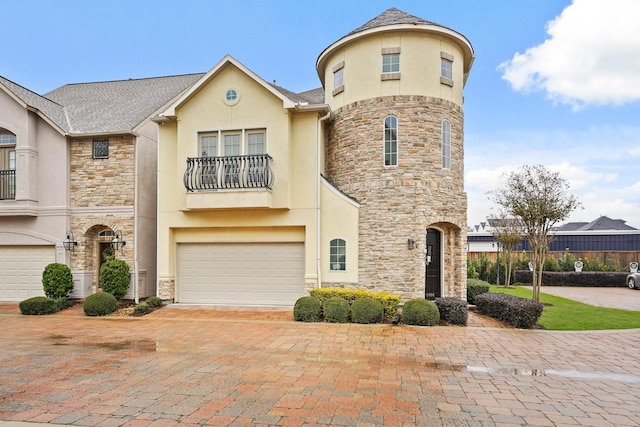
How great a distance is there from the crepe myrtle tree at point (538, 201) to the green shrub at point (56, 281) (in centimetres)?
1518

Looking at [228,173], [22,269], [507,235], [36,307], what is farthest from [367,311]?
[507,235]

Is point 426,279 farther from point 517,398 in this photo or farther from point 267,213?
point 517,398

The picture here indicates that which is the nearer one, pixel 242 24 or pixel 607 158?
pixel 242 24

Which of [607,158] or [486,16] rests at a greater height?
[486,16]

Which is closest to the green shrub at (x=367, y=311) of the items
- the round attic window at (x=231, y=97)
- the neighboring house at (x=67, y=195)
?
the round attic window at (x=231, y=97)

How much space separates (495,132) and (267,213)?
12.3 metres

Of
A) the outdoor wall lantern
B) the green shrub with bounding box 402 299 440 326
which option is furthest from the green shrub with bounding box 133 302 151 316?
the outdoor wall lantern

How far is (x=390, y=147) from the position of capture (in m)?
13.0

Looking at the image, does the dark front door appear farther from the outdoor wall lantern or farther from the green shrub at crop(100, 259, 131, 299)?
the green shrub at crop(100, 259, 131, 299)

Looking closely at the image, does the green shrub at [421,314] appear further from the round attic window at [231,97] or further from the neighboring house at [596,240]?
the neighboring house at [596,240]

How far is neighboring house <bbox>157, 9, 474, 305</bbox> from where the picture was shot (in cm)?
1273

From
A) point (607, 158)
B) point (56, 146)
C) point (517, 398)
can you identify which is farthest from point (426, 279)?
point (56, 146)

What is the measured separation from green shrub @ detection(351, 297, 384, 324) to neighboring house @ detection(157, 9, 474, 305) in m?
1.73

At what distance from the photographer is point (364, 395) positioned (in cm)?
563
